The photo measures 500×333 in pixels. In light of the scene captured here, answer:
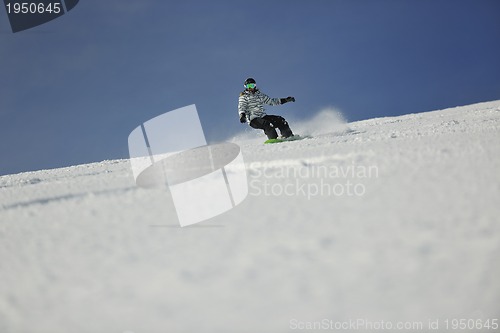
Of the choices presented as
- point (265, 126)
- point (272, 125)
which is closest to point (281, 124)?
point (272, 125)

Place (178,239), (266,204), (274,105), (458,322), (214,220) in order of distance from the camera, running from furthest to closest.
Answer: (274,105)
(266,204)
(214,220)
(178,239)
(458,322)

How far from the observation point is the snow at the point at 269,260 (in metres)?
0.89

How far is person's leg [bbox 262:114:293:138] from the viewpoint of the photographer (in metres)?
7.58

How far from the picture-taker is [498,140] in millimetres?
2545

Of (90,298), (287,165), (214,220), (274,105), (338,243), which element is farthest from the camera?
(274,105)

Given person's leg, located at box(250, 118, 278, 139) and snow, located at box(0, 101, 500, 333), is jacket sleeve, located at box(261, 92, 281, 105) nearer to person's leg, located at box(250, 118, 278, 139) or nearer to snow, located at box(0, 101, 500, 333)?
person's leg, located at box(250, 118, 278, 139)

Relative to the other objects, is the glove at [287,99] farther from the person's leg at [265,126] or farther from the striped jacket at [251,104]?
the person's leg at [265,126]

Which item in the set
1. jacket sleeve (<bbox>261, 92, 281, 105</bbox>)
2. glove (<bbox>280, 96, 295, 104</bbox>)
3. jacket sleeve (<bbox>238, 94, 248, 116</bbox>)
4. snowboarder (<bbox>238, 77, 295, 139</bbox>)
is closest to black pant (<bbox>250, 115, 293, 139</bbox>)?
snowboarder (<bbox>238, 77, 295, 139</bbox>)

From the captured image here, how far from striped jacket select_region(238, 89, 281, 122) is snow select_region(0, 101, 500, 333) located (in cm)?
627

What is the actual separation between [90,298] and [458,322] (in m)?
0.95

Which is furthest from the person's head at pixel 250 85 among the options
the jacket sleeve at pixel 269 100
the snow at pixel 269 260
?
the snow at pixel 269 260

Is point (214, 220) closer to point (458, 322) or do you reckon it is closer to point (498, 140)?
point (458, 322)

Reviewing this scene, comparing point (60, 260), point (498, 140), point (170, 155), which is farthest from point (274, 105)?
point (60, 260)

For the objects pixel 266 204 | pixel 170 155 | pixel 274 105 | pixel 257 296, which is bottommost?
pixel 274 105
